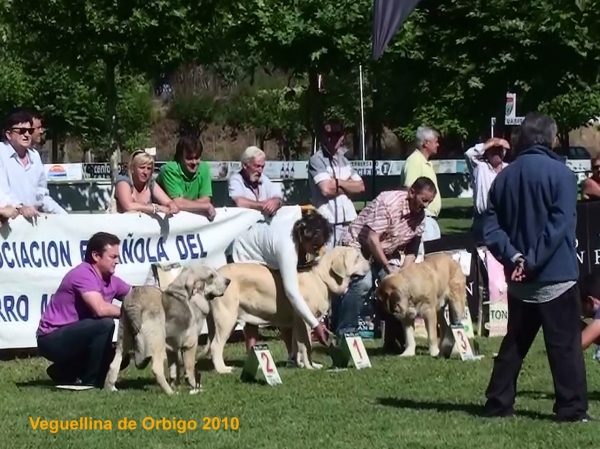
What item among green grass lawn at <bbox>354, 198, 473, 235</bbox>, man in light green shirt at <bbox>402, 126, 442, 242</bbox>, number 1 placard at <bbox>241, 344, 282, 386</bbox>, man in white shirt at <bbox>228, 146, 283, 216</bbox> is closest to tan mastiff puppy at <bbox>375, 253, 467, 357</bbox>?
man in light green shirt at <bbox>402, 126, 442, 242</bbox>

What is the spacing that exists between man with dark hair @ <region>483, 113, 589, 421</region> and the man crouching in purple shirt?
9.41ft

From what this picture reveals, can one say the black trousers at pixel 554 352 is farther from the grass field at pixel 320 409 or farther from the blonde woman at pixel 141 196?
the blonde woman at pixel 141 196

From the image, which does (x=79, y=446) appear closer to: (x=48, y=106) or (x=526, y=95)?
(x=526, y=95)

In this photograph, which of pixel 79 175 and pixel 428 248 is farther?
pixel 79 175

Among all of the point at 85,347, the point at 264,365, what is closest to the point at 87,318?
the point at 85,347

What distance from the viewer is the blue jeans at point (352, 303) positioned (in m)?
10.2

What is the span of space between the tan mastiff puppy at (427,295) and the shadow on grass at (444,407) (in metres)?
2.09

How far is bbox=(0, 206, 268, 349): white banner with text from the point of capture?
33.6 feet

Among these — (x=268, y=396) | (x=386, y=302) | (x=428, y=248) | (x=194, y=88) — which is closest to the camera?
(x=268, y=396)

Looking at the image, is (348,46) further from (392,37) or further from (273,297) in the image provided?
(273,297)

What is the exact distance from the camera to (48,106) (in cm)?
4709

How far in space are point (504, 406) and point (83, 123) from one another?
1691 inches

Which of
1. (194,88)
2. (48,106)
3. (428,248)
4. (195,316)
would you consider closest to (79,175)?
(48,106)

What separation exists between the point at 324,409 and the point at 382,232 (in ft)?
9.99
